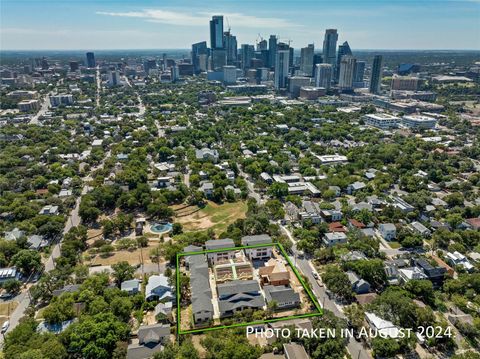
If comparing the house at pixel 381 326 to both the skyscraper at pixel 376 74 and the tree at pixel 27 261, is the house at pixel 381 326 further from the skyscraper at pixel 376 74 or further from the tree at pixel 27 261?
the skyscraper at pixel 376 74

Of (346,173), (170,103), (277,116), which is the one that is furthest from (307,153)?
(170,103)

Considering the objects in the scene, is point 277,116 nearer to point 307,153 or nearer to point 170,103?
point 307,153

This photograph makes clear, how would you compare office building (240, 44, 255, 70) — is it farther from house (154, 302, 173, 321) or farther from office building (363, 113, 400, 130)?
house (154, 302, 173, 321)

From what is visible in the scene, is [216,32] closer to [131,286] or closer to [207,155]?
[207,155]

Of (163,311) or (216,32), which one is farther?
(216,32)

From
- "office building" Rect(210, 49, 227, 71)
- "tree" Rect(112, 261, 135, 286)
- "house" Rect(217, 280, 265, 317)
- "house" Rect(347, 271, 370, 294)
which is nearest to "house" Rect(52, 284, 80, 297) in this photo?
"tree" Rect(112, 261, 135, 286)

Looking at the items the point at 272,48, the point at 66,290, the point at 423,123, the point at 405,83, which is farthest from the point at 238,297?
the point at 272,48
